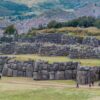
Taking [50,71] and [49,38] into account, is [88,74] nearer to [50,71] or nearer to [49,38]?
[50,71]

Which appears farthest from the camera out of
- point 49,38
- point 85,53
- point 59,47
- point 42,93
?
point 49,38

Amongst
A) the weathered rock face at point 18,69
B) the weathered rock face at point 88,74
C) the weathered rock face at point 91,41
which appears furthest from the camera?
the weathered rock face at point 91,41

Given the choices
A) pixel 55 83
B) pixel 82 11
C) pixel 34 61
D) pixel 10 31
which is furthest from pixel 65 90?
pixel 82 11

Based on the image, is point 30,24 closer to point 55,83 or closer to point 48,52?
point 48,52

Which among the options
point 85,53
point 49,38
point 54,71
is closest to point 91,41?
point 49,38

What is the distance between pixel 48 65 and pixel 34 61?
237 centimetres

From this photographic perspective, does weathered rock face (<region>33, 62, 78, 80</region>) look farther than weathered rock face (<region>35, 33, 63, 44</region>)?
No

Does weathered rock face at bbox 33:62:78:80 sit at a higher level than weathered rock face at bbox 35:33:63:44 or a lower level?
lower

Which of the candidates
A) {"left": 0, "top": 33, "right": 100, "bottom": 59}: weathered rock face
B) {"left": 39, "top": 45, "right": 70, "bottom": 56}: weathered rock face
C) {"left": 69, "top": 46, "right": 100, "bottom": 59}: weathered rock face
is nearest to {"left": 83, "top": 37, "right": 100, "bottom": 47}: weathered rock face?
{"left": 0, "top": 33, "right": 100, "bottom": 59}: weathered rock face

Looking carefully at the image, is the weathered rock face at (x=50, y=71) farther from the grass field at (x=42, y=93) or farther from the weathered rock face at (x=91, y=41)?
the weathered rock face at (x=91, y=41)

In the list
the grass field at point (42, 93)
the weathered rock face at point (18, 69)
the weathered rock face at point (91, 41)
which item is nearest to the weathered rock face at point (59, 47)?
the weathered rock face at point (91, 41)

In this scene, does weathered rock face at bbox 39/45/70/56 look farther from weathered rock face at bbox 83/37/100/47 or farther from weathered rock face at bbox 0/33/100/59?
weathered rock face at bbox 83/37/100/47

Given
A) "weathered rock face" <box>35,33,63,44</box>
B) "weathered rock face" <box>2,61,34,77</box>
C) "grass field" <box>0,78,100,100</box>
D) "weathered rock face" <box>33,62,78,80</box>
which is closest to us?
"grass field" <box>0,78,100,100</box>

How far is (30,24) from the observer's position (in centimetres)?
13875
